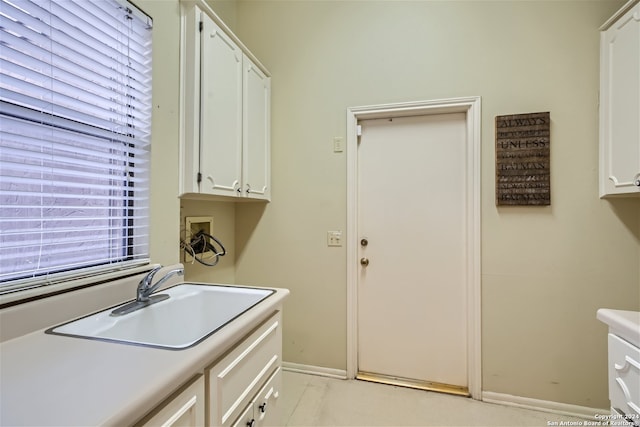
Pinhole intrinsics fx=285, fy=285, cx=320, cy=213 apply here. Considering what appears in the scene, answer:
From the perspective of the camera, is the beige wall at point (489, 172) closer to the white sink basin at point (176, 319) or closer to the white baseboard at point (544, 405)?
the white baseboard at point (544, 405)

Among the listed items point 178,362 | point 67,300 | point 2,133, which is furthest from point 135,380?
point 2,133

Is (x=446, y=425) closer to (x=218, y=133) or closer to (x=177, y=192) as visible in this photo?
(x=177, y=192)

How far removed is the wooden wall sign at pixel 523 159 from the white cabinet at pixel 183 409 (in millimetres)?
1932

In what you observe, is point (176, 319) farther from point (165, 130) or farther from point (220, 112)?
point (220, 112)

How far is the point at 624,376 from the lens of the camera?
0.99 m

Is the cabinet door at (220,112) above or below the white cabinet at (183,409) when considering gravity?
above

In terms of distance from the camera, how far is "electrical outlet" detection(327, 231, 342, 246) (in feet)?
7.07

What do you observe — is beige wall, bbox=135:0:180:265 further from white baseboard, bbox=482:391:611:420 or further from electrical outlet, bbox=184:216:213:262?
white baseboard, bbox=482:391:611:420

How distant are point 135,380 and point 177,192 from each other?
3.35 ft

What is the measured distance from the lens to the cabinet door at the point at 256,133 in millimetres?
1890

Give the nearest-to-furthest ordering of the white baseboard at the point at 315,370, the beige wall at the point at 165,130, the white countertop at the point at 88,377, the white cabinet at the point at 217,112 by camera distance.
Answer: the white countertop at the point at 88,377 → the beige wall at the point at 165,130 → the white cabinet at the point at 217,112 → the white baseboard at the point at 315,370

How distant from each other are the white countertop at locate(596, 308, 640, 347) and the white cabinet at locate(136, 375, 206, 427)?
1370mm

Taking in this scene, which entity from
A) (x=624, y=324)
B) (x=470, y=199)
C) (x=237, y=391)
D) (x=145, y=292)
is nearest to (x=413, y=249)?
(x=470, y=199)

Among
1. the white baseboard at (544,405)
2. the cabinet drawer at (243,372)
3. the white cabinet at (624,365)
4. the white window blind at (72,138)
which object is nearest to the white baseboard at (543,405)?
the white baseboard at (544,405)
